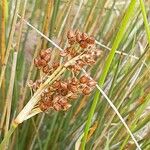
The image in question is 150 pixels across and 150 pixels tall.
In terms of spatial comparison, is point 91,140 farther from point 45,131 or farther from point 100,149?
point 45,131

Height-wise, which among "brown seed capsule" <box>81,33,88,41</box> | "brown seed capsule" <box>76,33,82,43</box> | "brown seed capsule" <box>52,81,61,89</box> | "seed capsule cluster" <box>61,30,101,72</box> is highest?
"brown seed capsule" <box>81,33,88,41</box>

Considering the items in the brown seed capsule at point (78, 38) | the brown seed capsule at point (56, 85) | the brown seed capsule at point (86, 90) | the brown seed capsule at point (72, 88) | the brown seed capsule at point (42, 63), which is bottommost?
the brown seed capsule at point (56, 85)

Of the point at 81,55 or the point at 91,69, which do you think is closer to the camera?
the point at 81,55

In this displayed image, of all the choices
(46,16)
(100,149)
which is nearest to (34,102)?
(46,16)

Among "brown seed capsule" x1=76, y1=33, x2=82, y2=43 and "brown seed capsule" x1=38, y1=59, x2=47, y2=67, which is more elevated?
"brown seed capsule" x1=76, y1=33, x2=82, y2=43

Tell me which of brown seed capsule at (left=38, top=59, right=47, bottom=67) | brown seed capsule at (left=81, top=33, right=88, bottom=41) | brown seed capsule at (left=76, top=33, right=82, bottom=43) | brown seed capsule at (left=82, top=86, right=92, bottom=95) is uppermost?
brown seed capsule at (left=81, top=33, right=88, bottom=41)

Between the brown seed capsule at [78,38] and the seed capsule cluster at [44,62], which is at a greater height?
the brown seed capsule at [78,38]

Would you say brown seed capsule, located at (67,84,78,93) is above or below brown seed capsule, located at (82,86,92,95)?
below

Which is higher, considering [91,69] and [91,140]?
[91,69]
